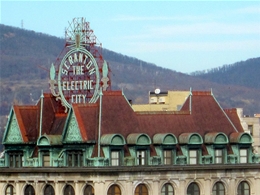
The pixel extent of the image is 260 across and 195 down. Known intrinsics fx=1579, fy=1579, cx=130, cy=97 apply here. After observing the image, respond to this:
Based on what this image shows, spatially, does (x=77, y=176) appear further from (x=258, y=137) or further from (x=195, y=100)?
(x=258, y=137)

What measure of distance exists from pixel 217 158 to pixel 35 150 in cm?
1948

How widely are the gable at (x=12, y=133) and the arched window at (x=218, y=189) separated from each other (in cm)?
2137

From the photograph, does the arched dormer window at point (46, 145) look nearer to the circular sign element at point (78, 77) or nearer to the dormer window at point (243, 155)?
the circular sign element at point (78, 77)

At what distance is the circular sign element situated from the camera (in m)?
172

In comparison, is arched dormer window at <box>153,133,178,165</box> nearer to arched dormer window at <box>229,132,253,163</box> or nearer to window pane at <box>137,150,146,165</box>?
window pane at <box>137,150,146,165</box>

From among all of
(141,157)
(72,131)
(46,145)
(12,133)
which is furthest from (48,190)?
(141,157)

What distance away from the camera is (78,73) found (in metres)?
172

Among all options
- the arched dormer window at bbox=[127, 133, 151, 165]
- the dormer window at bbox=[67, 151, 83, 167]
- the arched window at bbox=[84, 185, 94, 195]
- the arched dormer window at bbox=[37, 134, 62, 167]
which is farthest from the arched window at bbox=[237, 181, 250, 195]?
the arched dormer window at bbox=[37, 134, 62, 167]

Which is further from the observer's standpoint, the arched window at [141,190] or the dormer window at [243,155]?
the dormer window at [243,155]

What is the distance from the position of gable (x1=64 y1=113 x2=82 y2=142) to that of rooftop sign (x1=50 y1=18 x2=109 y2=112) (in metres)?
7.00

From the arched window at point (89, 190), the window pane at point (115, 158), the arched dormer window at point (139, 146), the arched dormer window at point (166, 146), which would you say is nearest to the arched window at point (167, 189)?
the arched dormer window at point (166, 146)

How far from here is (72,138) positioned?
164m

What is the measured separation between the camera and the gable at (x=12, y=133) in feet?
556

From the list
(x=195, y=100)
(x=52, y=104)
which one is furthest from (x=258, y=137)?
(x=52, y=104)
